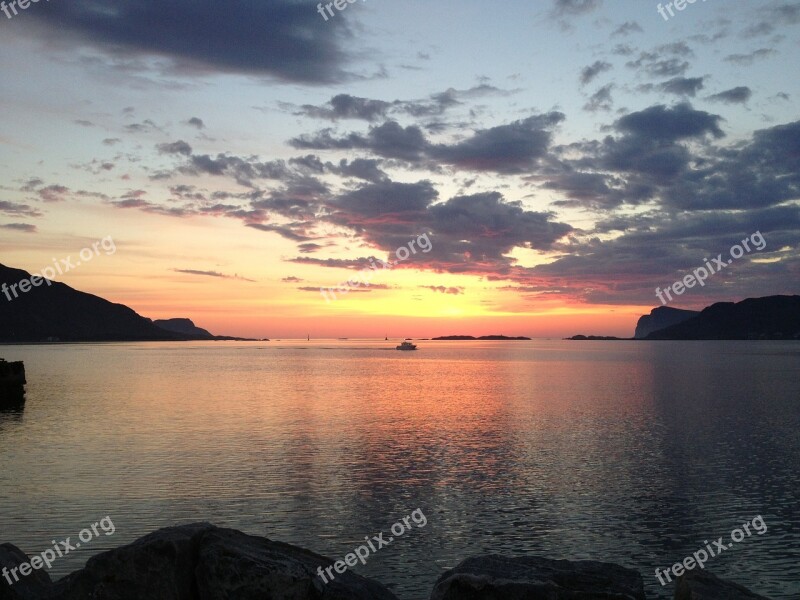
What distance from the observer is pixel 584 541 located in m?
22.3

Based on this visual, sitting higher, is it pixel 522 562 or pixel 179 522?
pixel 522 562

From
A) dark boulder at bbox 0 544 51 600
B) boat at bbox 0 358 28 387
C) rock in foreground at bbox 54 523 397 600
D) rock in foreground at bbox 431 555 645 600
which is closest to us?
rock in foreground at bbox 54 523 397 600

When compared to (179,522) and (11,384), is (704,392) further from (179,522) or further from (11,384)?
(11,384)

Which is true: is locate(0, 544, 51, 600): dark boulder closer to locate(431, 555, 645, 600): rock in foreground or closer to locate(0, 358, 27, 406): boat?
locate(431, 555, 645, 600): rock in foreground

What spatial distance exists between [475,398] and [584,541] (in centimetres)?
5703

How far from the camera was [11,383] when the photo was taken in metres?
75.2

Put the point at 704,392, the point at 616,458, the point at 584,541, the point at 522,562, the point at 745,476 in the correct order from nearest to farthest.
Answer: the point at 522,562, the point at 584,541, the point at 745,476, the point at 616,458, the point at 704,392

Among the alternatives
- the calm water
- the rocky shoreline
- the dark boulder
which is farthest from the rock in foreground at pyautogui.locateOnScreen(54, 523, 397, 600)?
the calm water

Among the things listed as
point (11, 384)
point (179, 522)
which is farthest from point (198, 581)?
point (11, 384)

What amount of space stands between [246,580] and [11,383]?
250ft

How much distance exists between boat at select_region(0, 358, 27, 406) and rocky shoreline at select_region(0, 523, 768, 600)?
7080cm

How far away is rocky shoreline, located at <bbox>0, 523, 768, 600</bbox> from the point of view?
11.9 metres

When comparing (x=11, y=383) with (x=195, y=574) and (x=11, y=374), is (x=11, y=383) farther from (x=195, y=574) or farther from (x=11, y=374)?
(x=195, y=574)

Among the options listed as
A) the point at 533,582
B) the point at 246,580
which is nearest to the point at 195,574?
the point at 246,580
